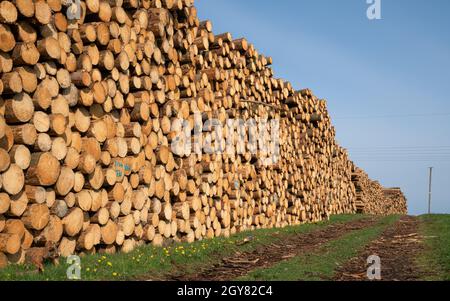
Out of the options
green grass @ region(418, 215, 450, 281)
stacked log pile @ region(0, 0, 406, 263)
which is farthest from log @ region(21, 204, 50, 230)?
green grass @ region(418, 215, 450, 281)

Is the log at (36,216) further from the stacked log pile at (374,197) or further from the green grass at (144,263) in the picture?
the stacked log pile at (374,197)

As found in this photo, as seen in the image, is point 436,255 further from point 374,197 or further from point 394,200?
point 394,200

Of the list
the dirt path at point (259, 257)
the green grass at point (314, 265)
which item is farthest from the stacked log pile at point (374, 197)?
the green grass at point (314, 265)

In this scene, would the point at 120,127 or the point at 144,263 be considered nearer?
the point at 144,263

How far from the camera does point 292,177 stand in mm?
16969

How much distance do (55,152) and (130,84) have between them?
2501mm

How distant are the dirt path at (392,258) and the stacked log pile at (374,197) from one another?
16788 mm

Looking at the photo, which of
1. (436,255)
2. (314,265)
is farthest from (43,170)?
(436,255)

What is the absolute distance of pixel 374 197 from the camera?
118 ft

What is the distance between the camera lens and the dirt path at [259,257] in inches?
281

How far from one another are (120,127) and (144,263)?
2448 mm

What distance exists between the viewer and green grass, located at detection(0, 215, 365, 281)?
5.60 meters

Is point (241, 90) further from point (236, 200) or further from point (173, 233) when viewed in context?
point (173, 233)
